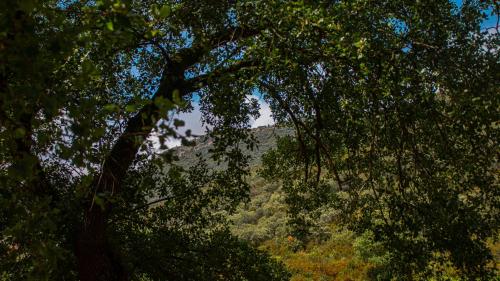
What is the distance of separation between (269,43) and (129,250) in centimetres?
570

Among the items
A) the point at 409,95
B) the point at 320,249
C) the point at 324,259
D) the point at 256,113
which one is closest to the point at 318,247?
the point at 320,249

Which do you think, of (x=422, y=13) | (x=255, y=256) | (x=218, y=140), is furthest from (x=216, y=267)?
(x=422, y=13)

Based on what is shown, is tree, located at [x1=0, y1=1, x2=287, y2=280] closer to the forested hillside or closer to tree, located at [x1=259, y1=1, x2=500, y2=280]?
tree, located at [x1=259, y1=1, x2=500, y2=280]

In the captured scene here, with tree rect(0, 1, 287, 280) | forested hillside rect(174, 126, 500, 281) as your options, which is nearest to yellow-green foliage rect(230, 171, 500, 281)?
forested hillside rect(174, 126, 500, 281)

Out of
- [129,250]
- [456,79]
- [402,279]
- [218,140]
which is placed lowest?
[402,279]

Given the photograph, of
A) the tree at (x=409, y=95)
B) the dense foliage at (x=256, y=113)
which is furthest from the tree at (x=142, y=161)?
the tree at (x=409, y=95)

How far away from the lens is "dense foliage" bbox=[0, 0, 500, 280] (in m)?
5.60

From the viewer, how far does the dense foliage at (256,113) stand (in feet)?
18.4

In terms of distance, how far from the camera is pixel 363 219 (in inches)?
396

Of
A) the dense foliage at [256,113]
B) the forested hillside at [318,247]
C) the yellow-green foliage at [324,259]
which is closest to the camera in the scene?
the dense foliage at [256,113]

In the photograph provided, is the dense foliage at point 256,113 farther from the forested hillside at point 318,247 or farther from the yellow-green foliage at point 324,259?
the yellow-green foliage at point 324,259

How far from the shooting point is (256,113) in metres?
11.4

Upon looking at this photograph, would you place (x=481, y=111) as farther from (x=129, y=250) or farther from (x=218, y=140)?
(x=129, y=250)

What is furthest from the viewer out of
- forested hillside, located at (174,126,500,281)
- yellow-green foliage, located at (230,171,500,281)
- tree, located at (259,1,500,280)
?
yellow-green foliage, located at (230,171,500,281)
